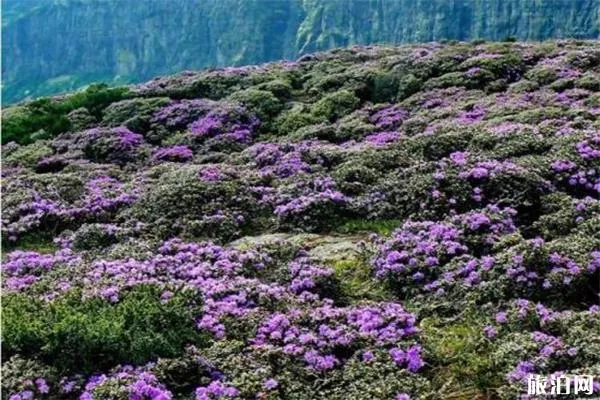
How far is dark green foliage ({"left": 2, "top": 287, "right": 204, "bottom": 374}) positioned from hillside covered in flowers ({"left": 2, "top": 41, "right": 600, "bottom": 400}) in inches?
1.0

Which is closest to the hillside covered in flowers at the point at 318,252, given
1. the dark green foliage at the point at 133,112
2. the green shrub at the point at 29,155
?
the green shrub at the point at 29,155

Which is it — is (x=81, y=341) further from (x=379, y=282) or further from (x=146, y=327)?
(x=379, y=282)

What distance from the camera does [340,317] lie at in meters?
9.73

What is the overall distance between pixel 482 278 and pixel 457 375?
2268mm

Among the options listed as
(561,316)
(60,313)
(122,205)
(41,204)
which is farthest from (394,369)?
(41,204)

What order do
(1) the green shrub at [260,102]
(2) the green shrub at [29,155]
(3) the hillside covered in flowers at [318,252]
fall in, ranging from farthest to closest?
(1) the green shrub at [260,102] → (2) the green shrub at [29,155] → (3) the hillside covered in flowers at [318,252]

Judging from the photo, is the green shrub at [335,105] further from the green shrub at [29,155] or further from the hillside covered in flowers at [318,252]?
the green shrub at [29,155]

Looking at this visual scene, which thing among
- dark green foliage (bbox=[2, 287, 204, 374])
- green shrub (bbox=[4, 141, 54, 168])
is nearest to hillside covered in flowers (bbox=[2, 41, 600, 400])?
dark green foliage (bbox=[2, 287, 204, 374])

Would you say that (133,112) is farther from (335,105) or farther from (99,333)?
(99,333)

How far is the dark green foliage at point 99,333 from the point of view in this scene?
875cm

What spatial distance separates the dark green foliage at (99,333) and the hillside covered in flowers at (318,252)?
1.0 inches

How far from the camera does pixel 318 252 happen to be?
1270 centimetres

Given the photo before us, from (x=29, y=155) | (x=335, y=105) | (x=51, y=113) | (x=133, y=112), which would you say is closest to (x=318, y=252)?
(x=335, y=105)

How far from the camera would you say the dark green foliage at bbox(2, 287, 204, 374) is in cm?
875
